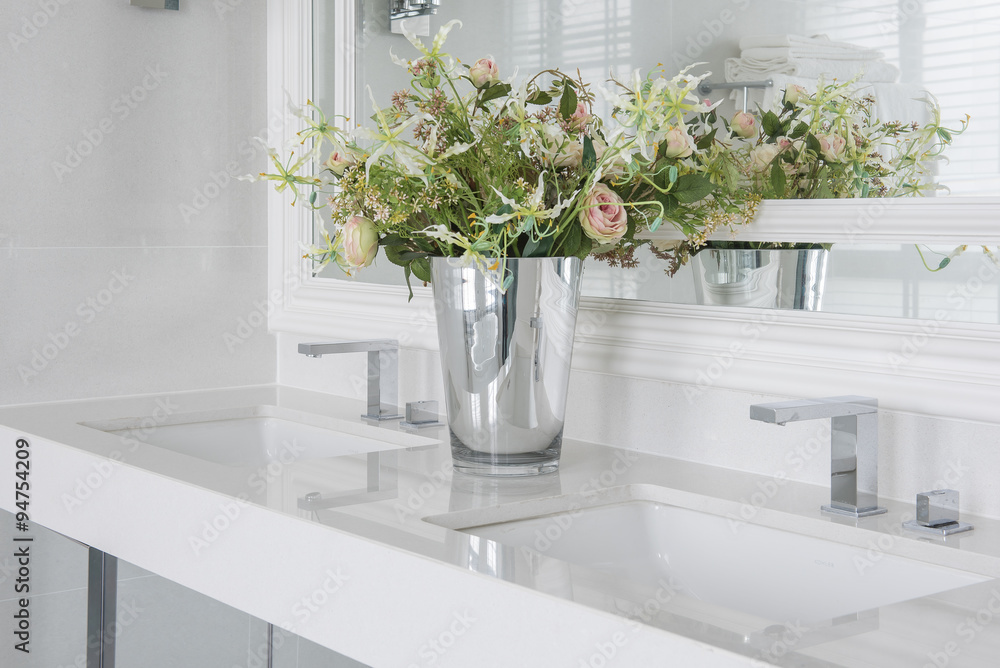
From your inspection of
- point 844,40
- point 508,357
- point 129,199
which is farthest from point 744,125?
point 129,199

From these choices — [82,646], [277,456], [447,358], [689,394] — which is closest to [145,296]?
[277,456]

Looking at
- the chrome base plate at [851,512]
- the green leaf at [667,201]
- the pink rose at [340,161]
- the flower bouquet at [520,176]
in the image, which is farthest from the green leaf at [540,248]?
the chrome base plate at [851,512]

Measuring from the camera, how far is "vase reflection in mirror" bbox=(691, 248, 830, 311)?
1084 millimetres

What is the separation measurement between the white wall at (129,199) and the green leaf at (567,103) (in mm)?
874

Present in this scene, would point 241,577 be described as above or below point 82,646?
above

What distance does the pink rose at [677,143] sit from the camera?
1.04m

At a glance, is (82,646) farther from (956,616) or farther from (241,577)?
(956,616)

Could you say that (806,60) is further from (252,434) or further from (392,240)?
(252,434)

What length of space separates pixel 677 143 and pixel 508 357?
0.27 metres

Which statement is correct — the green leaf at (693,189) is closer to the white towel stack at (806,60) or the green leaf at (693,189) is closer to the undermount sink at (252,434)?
the white towel stack at (806,60)

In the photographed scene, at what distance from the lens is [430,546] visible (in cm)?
85

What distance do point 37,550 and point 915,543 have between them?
109 cm

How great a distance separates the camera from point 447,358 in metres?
1.11

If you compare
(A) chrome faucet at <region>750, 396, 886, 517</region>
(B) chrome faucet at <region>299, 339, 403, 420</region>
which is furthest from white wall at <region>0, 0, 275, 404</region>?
(A) chrome faucet at <region>750, 396, 886, 517</region>
